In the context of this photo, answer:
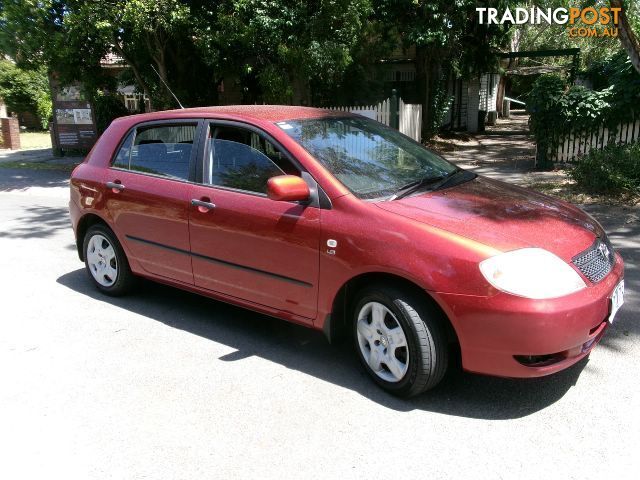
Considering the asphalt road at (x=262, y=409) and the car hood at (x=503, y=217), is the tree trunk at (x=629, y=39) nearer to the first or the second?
the asphalt road at (x=262, y=409)

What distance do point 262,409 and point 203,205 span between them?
1.62m

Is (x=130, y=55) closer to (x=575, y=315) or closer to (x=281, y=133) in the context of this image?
(x=281, y=133)

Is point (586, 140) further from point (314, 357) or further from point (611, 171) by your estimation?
point (314, 357)

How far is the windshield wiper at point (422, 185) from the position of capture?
3750 mm

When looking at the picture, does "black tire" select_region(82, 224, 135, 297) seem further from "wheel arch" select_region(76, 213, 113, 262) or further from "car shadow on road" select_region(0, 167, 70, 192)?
"car shadow on road" select_region(0, 167, 70, 192)

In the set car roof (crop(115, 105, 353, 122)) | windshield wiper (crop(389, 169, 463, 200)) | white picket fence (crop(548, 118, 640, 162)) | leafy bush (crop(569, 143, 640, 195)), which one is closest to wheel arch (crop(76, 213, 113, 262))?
car roof (crop(115, 105, 353, 122))

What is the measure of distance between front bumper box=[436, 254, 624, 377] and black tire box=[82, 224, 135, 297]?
317 centimetres

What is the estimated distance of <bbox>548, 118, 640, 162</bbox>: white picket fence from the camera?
10633mm

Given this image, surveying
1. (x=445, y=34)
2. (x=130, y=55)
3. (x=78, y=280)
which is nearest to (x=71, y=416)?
(x=78, y=280)

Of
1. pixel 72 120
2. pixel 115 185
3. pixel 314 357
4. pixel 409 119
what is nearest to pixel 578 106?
pixel 409 119

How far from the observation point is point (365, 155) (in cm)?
415

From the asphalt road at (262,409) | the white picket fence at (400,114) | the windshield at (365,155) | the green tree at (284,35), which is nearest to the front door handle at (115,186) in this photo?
the asphalt road at (262,409)

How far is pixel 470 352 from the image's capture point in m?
3.16

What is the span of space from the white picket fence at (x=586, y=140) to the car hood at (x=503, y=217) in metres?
7.53
